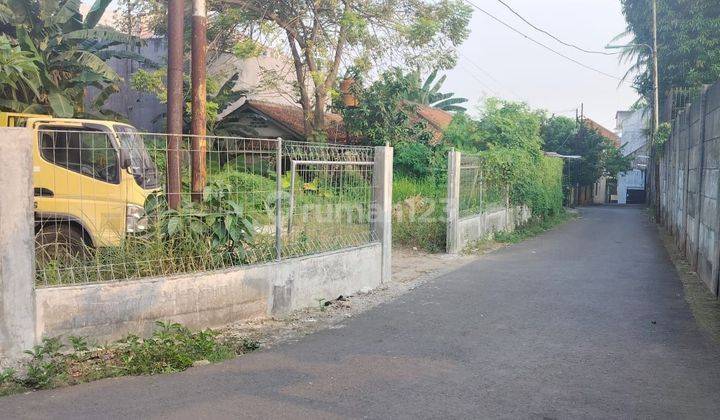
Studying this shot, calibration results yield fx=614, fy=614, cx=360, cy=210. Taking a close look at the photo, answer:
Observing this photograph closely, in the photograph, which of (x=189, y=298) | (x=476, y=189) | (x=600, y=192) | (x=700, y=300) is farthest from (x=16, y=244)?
(x=600, y=192)

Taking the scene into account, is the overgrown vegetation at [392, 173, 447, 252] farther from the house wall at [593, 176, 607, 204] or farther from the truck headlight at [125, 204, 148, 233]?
the house wall at [593, 176, 607, 204]

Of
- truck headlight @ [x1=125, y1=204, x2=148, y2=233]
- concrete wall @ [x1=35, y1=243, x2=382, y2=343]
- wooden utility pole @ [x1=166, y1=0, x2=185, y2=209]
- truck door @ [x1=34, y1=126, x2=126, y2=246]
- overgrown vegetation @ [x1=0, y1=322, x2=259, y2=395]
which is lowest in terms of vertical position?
overgrown vegetation @ [x1=0, y1=322, x2=259, y2=395]

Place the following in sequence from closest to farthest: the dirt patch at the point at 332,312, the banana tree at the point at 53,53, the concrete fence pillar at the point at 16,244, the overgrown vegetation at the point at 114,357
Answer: the overgrown vegetation at the point at 114,357
the concrete fence pillar at the point at 16,244
the dirt patch at the point at 332,312
the banana tree at the point at 53,53

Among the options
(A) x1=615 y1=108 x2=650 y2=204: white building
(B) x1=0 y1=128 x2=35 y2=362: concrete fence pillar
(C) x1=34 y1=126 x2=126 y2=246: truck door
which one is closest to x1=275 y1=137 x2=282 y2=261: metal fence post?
(C) x1=34 y1=126 x2=126 y2=246: truck door

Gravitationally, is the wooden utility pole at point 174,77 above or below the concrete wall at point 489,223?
above

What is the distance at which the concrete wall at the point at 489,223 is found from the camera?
14234 mm

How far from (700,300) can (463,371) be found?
16.1 feet

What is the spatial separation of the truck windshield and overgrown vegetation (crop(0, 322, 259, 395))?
2.54 meters

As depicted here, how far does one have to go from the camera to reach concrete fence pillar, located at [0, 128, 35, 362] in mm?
5094

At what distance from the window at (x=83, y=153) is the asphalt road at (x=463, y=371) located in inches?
129

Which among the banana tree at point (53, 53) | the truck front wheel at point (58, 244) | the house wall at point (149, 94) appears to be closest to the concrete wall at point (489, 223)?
the house wall at point (149, 94)

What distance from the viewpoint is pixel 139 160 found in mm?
7824

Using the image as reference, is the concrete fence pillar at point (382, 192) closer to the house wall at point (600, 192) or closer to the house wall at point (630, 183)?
the house wall at point (600, 192)

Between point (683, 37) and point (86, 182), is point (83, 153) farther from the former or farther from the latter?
point (683, 37)
